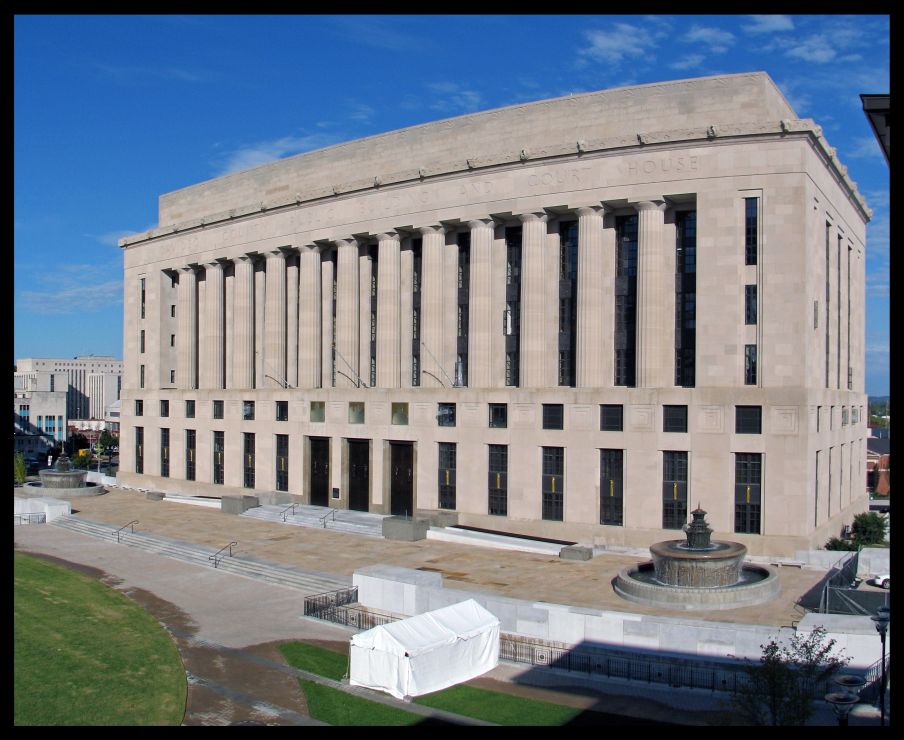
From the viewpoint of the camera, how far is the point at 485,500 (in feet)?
193

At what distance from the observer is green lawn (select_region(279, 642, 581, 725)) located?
1038 inches

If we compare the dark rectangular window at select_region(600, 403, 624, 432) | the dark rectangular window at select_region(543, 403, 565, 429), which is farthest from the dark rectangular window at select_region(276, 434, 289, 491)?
the dark rectangular window at select_region(600, 403, 624, 432)

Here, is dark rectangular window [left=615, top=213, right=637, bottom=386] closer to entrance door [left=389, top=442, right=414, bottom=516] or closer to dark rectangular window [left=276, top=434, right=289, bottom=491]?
entrance door [left=389, top=442, right=414, bottom=516]

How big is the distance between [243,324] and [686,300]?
1635 inches

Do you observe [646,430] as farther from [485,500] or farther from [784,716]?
[784,716]

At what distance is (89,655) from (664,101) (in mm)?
49362

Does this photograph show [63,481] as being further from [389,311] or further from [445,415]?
[445,415]

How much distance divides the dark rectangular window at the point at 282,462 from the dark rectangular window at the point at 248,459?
3.58 metres

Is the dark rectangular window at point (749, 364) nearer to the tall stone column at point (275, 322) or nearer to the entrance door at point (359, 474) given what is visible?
the entrance door at point (359, 474)

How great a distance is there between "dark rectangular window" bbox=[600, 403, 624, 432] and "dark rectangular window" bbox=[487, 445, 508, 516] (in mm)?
7407

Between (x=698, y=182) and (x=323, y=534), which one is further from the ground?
(x=698, y=182)

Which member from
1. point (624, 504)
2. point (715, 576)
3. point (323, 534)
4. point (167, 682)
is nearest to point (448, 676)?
point (167, 682)

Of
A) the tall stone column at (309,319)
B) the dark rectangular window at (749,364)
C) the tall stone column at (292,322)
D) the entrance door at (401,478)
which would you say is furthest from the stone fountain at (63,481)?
the dark rectangular window at (749,364)

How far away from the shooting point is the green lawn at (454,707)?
26359mm
